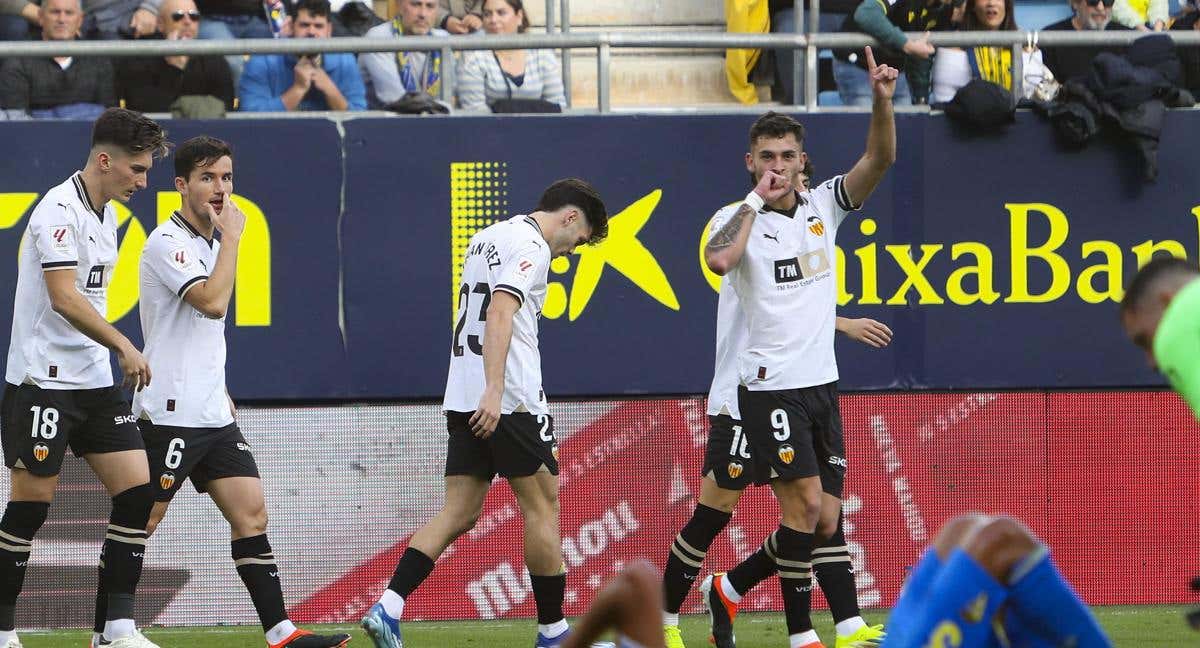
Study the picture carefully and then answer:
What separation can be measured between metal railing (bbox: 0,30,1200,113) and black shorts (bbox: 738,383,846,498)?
251cm

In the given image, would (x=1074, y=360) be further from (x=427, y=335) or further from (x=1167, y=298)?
(x=1167, y=298)

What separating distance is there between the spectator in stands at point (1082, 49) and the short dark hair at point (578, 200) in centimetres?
346

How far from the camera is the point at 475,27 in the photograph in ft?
33.3

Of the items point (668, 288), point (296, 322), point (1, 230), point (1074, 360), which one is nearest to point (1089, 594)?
point (1074, 360)

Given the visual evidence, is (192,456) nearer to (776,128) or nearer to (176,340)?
(176,340)

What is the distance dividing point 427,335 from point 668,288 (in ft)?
4.45

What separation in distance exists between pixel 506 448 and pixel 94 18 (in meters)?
5.02

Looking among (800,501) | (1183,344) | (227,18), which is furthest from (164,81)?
(1183,344)

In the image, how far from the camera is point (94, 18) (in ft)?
33.9

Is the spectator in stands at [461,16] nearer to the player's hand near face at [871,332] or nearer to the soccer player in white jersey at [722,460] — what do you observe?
the soccer player in white jersey at [722,460]

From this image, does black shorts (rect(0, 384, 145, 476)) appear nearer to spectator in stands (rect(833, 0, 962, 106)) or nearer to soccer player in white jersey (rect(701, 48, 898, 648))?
soccer player in white jersey (rect(701, 48, 898, 648))

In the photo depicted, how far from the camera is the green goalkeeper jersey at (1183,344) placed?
3582 millimetres

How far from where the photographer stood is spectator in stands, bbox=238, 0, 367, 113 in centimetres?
929

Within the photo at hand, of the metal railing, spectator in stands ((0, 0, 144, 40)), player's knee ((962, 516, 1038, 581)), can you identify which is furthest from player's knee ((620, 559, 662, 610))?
spectator in stands ((0, 0, 144, 40))
